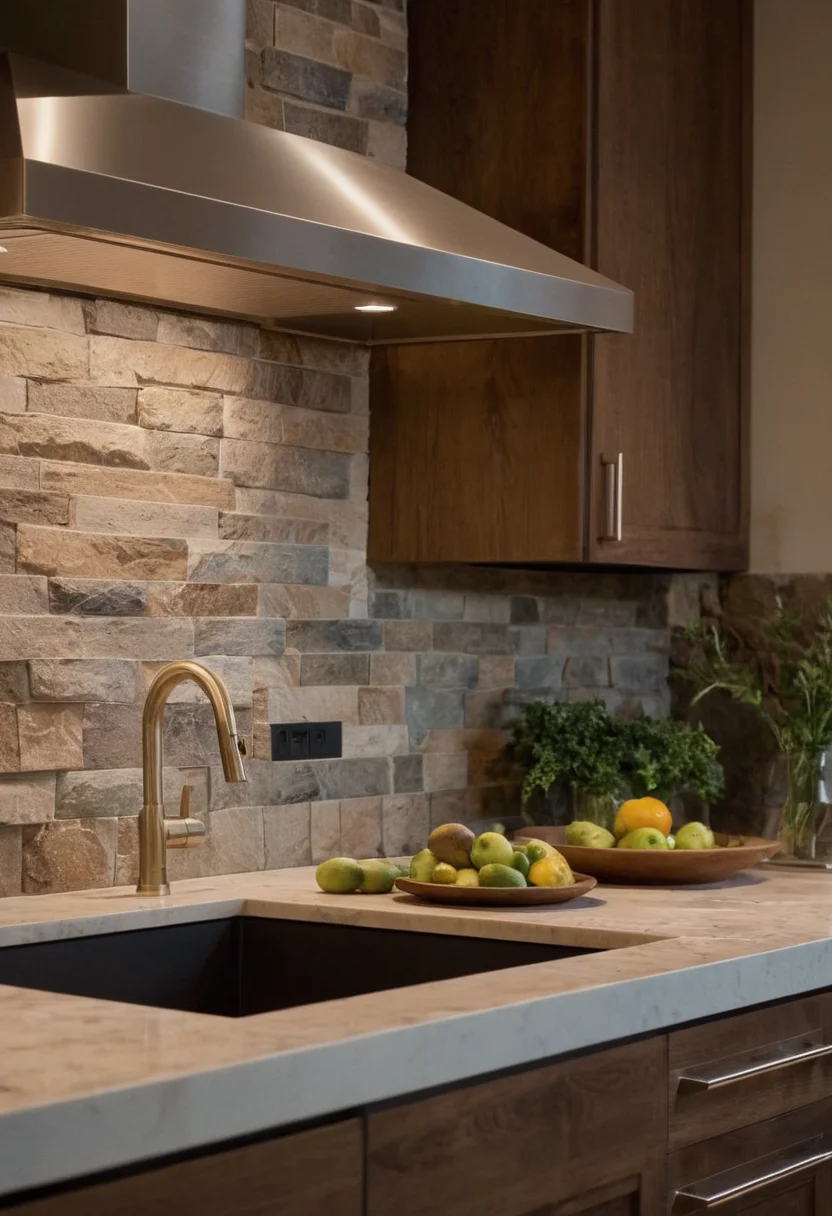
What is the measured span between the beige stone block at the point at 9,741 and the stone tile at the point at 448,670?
3.17 feet

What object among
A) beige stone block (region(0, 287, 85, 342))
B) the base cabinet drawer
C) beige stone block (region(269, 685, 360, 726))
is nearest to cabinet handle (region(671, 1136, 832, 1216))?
the base cabinet drawer

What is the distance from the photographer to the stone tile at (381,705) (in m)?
3.15

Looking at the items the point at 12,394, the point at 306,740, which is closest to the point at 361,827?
the point at 306,740

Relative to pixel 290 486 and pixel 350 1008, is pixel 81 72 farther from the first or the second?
pixel 350 1008

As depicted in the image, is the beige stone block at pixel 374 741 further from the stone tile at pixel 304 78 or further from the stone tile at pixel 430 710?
the stone tile at pixel 304 78

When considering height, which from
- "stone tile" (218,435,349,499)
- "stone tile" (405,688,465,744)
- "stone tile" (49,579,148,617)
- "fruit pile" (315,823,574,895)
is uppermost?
"stone tile" (218,435,349,499)

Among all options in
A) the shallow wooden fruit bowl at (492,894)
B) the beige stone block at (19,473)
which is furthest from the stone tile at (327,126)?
the shallow wooden fruit bowl at (492,894)

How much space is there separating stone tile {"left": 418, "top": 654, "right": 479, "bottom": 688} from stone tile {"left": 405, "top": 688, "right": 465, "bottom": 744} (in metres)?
0.02

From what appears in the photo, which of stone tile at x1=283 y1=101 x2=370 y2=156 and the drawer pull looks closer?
the drawer pull

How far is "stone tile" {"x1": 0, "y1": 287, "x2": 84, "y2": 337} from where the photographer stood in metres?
2.51

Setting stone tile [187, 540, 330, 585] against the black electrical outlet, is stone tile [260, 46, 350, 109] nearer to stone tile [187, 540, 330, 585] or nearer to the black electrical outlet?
stone tile [187, 540, 330, 585]

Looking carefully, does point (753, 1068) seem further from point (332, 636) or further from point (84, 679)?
point (332, 636)

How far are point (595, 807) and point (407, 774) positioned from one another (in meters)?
0.37

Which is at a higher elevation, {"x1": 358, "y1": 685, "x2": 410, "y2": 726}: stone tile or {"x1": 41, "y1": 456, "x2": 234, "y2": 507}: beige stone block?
{"x1": 41, "y1": 456, "x2": 234, "y2": 507}: beige stone block
